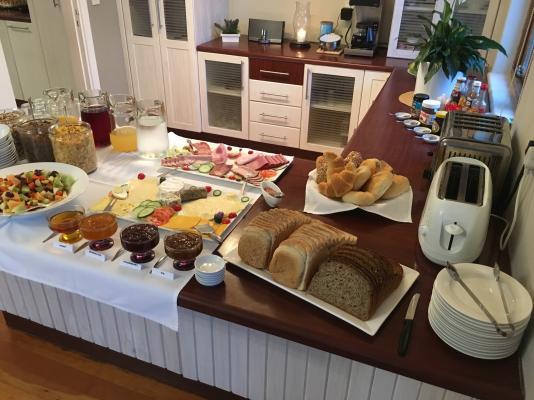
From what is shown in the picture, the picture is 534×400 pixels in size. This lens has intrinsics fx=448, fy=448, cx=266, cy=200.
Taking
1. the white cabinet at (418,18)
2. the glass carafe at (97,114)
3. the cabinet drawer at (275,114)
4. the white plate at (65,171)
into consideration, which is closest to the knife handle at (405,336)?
the white plate at (65,171)

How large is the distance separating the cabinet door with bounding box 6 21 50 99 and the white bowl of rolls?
12.2 ft

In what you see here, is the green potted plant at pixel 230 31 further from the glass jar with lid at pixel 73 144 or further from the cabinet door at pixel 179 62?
the glass jar with lid at pixel 73 144

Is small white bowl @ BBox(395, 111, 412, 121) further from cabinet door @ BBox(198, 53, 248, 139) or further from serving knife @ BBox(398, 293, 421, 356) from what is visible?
cabinet door @ BBox(198, 53, 248, 139)

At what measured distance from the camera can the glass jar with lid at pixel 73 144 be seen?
61.2 inches

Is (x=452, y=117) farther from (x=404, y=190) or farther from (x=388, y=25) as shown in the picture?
(x=388, y=25)

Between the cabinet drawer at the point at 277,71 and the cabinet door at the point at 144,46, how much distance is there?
827 mm

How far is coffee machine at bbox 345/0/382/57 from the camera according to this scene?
3.21m

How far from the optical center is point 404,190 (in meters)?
1.43

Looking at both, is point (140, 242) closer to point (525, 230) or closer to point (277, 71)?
point (525, 230)

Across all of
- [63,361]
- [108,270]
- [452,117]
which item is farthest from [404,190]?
[63,361]

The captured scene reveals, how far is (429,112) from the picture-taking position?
2117 mm

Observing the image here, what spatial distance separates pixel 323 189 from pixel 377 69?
195cm

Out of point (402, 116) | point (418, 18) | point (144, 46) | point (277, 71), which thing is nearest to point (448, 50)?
point (402, 116)

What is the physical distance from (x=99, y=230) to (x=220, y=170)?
529mm
